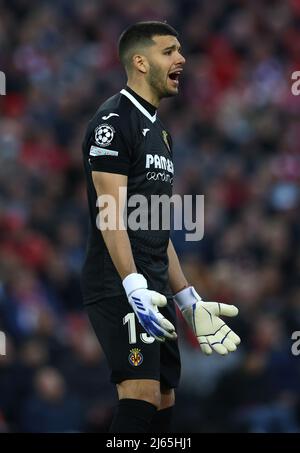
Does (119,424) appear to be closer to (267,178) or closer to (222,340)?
(222,340)

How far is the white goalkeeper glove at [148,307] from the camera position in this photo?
4.96 m

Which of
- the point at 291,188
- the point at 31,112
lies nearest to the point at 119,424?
the point at 291,188

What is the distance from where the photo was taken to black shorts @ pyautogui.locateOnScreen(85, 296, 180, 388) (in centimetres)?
520

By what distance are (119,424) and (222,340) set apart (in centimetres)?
62

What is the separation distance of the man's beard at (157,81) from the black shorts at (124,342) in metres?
0.99

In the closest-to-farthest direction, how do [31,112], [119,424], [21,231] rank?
[119,424]
[21,231]
[31,112]

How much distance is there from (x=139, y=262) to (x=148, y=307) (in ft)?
1.32

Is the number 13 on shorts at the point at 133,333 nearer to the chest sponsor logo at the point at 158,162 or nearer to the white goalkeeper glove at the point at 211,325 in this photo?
the white goalkeeper glove at the point at 211,325

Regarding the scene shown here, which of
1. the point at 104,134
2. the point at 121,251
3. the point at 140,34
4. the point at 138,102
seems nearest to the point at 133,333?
the point at 121,251

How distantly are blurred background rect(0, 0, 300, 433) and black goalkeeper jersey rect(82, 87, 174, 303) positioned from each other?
3358 mm

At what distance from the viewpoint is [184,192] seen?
11.3 meters

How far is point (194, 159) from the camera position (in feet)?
39.0

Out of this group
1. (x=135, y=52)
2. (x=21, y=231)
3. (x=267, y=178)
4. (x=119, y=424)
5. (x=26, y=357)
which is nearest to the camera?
(x=119, y=424)

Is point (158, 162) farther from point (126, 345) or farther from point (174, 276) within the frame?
point (126, 345)
